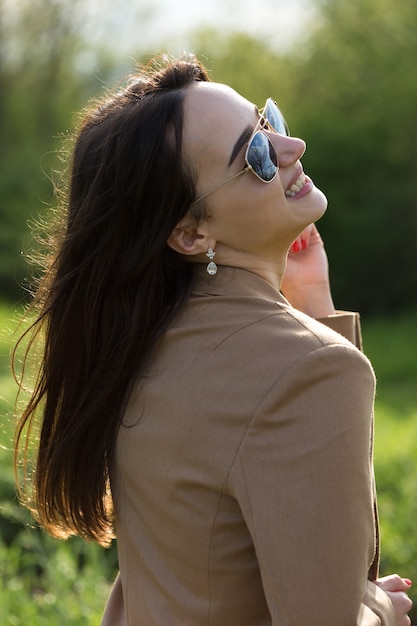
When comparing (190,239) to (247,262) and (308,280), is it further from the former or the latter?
(308,280)

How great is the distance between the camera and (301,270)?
2.22 m

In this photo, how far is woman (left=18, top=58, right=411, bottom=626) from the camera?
1.40 meters

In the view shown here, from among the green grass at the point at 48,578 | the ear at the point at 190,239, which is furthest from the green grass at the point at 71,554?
the ear at the point at 190,239

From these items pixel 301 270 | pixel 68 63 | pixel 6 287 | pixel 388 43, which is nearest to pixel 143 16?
pixel 68 63

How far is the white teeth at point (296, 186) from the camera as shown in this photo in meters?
1.72

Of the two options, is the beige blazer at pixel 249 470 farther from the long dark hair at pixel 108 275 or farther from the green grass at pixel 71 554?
the green grass at pixel 71 554

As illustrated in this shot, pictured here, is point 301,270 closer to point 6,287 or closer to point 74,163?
point 74,163

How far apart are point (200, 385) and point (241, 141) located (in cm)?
46

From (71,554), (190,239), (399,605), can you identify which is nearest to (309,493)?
(399,605)

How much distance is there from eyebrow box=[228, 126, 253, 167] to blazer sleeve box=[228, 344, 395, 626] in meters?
0.42

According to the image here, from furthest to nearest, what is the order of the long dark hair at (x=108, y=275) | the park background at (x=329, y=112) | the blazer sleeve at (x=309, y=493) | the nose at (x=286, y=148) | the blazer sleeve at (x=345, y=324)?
the park background at (x=329, y=112), the blazer sleeve at (x=345, y=324), the nose at (x=286, y=148), the long dark hair at (x=108, y=275), the blazer sleeve at (x=309, y=493)

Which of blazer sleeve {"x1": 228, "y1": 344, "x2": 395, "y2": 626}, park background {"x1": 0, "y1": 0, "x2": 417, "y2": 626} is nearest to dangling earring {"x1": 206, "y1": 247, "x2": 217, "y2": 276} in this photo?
blazer sleeve {"x1": 228, "y1": 344, "x2": 395, "y2": 626}

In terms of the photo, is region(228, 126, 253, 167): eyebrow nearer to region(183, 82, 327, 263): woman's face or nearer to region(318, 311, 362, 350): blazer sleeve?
region(183, 82, 327, 263): woman's face

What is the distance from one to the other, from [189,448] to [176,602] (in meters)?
0.29
